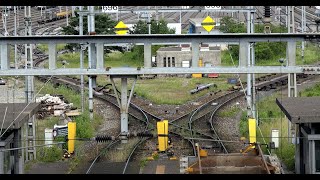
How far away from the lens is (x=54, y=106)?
1856cm

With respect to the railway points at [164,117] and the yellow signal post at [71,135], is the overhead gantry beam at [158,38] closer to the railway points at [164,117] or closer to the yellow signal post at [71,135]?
the railway points at [164,117]

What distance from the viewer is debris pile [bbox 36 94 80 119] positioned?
696 inches

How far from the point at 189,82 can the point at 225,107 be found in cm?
582

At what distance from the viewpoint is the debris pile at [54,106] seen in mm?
17672

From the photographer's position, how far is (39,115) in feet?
57.6

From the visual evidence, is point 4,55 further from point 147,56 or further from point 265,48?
point 265,48

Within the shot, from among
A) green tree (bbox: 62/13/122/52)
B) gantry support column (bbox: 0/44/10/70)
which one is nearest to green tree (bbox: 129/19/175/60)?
green tree (bbox: 62/13/122/52)

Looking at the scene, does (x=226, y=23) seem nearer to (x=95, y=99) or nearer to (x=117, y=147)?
(x=95, y=99)

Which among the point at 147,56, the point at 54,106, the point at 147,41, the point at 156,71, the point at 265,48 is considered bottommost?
the point at 54,106

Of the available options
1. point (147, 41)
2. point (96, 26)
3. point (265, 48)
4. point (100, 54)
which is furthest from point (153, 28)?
point (147, 41)

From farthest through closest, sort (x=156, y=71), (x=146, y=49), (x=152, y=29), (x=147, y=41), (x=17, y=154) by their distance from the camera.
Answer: (x=152, y=29)
(x=146, y=49)
(x=147, y=41)
(x=156, y=71)
(x=17, y=154)

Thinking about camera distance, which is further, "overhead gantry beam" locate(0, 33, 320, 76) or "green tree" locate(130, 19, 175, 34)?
"green tree" locate(130, 19, 175, 34)

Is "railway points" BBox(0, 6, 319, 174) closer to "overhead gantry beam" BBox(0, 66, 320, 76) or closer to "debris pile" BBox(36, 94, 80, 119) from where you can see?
"overhead gantry beam" BBox(0, 66, 320, 76)
